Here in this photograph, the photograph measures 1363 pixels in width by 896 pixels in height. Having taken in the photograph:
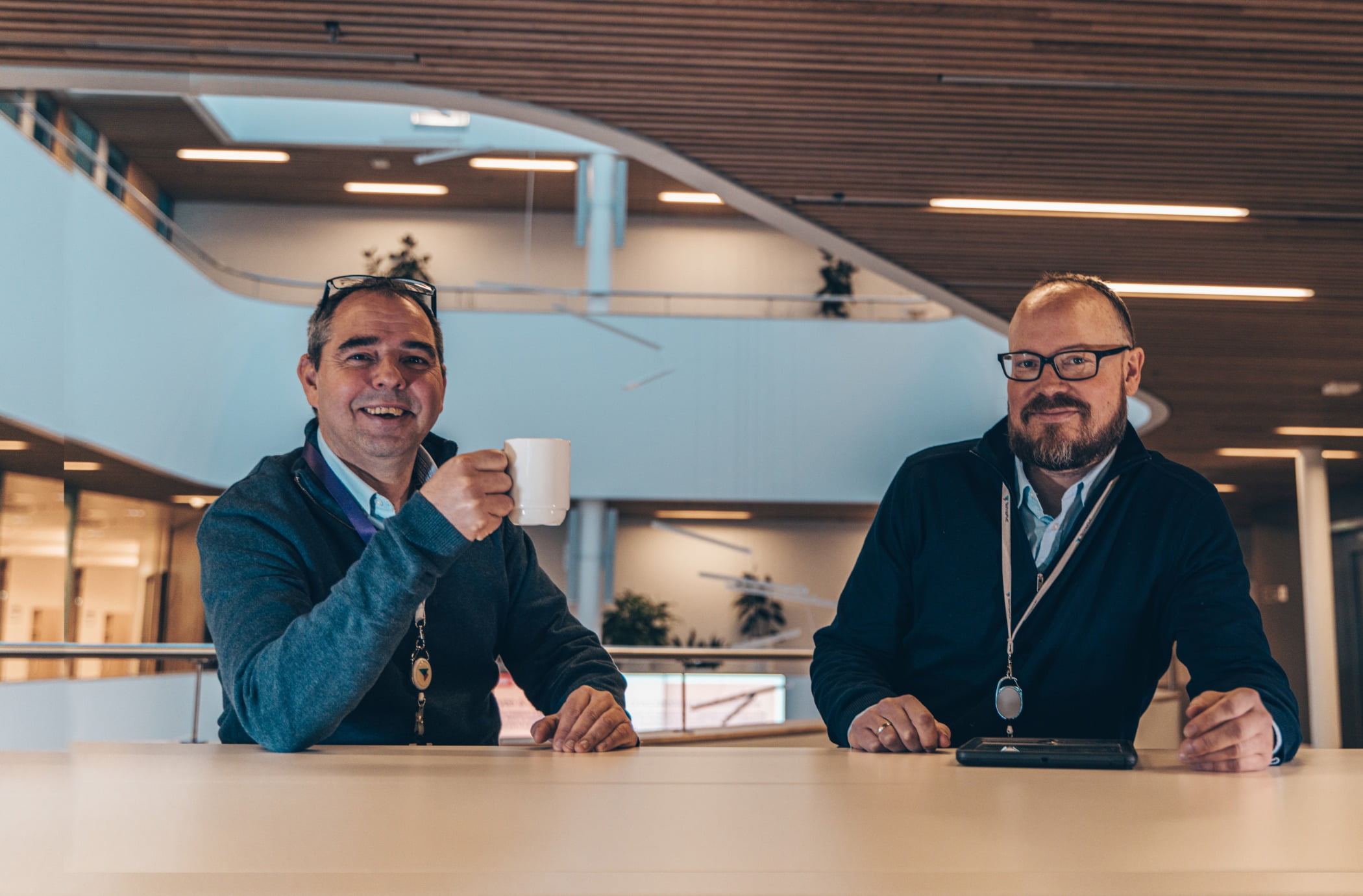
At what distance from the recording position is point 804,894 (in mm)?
675

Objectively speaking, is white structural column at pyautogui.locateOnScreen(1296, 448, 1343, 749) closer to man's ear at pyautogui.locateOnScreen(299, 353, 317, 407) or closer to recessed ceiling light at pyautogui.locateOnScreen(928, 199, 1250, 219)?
recessed ceiling light at pyautogui.locateOnScreen(928, 199, 1250, 219)

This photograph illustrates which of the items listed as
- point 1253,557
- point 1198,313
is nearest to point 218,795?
point 1198,313

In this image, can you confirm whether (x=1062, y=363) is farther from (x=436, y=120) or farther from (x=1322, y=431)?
(x=436, y=120)

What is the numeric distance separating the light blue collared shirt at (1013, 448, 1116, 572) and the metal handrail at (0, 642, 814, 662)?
0.63 metres

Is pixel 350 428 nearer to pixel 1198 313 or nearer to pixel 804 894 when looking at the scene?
pixel 804 894

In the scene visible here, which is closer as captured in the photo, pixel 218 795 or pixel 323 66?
pixel 218 795

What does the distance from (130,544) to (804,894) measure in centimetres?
1271

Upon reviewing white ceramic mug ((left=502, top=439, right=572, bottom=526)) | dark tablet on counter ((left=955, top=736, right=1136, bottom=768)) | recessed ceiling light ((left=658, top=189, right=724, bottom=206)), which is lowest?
dark tablet on counter ((left=955, top=736, right=1136, bottom=768))

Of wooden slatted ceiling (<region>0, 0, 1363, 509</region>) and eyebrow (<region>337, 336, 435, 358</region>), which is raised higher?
wooden slatted ceiling (<region>0, 0, 1363, 509</region>)

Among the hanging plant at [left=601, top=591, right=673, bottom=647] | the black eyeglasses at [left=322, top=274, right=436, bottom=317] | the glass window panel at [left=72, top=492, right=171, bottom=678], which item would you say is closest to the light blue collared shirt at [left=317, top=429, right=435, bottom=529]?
the black eyeglasses at [left=322, top=274, right=436, bottom=317]

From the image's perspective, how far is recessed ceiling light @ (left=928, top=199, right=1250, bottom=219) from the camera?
191 inches

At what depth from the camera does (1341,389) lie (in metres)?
7.92

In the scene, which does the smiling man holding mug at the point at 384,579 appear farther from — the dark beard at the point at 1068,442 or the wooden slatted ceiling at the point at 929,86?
the wooden slatted ceiling at the point at 929,86

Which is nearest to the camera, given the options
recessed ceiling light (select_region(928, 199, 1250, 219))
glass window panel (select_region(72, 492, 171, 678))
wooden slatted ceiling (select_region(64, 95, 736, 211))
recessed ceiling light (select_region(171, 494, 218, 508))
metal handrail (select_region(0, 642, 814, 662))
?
metal handrail (select_region(0, 642, 814, 662))
